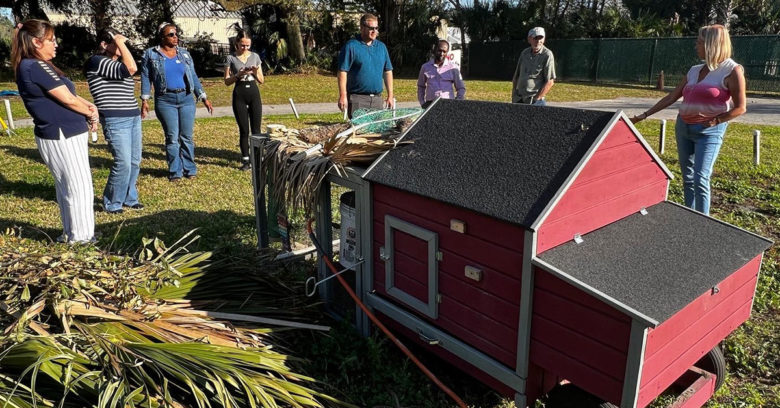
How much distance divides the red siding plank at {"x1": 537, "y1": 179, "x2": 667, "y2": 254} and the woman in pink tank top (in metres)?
1.44

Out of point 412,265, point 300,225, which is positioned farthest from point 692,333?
point 300,225

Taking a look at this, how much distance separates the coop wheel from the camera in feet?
9.90

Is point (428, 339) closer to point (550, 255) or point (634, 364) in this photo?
point (550, 255)

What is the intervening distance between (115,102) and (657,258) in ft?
17.3

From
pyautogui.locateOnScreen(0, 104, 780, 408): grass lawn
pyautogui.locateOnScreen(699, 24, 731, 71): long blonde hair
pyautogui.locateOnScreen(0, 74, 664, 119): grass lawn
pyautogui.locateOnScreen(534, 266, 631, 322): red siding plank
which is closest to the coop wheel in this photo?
pyautogui.locateOnScreen(0, 104, 780, 408): grass lawn

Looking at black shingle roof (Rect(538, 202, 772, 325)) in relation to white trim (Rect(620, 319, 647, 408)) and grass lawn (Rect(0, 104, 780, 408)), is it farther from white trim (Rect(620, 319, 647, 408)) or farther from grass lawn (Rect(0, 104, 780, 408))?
grass lawn (Rect(0, 104, 780, 408))

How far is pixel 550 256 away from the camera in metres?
2.46

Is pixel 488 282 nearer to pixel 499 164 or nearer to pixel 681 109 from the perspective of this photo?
pixel 499 164

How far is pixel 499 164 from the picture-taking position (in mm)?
2758

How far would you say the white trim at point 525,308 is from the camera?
242cm

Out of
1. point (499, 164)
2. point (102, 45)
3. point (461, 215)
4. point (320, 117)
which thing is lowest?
point (320, 117)

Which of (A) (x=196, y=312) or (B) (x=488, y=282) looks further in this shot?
(A) (x=196, y=312)

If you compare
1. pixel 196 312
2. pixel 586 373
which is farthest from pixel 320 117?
pixel 586 373

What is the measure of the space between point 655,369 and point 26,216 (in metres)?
5.78
